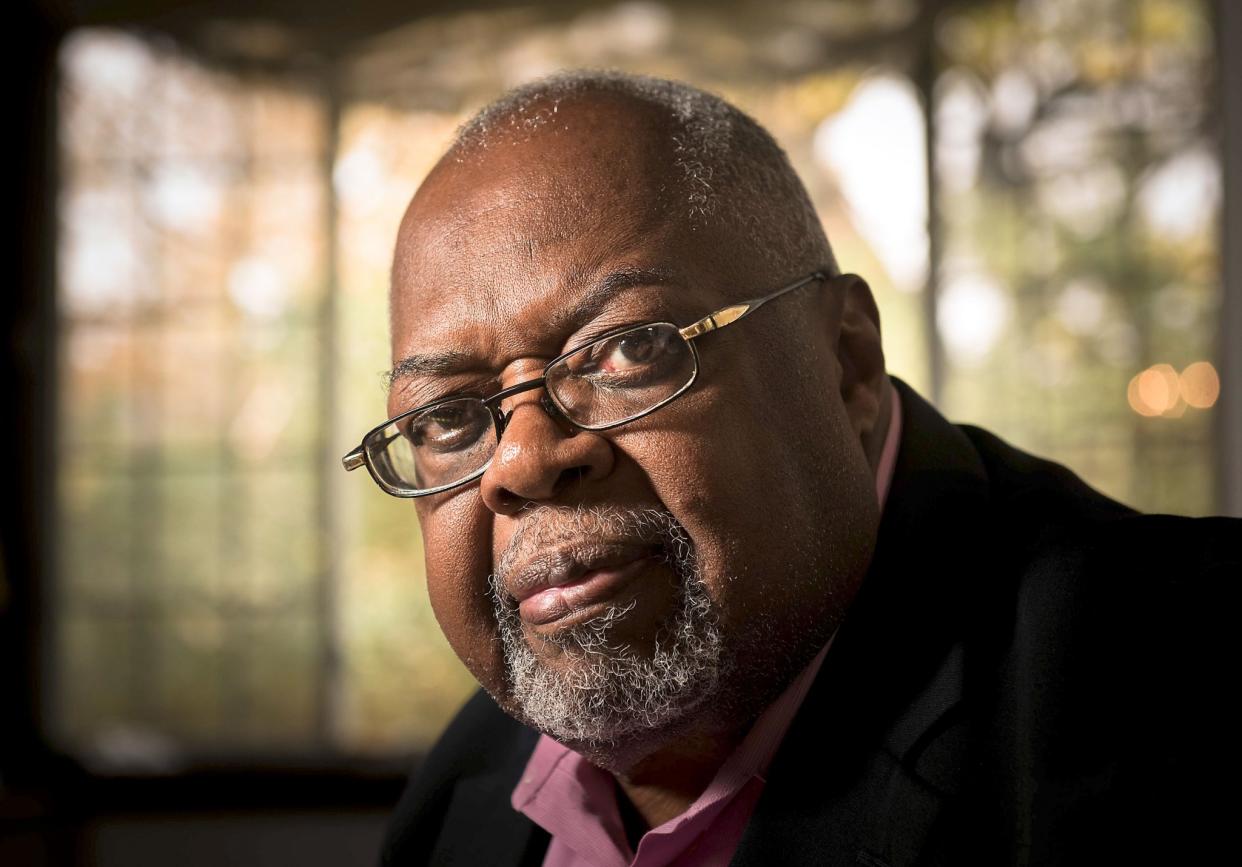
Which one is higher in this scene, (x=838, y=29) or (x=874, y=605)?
(x=838, y=29)

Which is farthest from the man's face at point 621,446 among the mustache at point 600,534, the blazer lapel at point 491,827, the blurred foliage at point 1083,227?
the blurred foliage at point 1083,227

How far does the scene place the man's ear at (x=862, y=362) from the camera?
1.26 m

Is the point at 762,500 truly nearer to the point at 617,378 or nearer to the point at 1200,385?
the point at 617,378

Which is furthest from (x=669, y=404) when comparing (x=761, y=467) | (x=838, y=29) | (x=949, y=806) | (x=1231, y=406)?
(x=838, y=29)

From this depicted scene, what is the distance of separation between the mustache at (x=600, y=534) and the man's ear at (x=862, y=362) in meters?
0.31

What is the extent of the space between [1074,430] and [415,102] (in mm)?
2522

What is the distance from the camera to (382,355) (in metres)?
4.21

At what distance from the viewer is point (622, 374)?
109 centimetres

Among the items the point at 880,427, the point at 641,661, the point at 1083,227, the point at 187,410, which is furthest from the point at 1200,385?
the point at 187,410

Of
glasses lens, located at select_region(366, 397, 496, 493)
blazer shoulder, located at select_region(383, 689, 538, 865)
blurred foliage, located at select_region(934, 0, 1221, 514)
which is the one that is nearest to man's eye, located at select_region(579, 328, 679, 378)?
glasses lens, located at select_region(366, 397, 496, 493)

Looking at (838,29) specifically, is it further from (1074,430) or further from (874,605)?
(874,605)

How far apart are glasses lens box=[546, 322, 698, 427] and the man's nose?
2 centimetres

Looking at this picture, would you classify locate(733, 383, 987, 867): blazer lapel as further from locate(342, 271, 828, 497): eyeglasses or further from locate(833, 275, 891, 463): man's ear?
locate(342, 271, 828, 497): eyeglasses

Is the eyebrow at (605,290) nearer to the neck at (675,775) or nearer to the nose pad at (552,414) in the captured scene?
the nose pad at (552,414)
